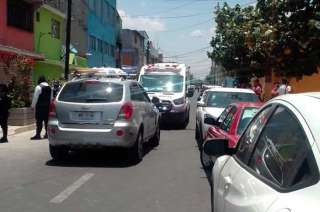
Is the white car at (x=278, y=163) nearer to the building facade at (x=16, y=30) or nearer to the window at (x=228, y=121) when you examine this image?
the window at (x=228, y=121)

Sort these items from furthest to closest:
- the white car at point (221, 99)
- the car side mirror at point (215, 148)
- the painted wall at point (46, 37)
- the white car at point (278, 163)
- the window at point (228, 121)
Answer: the painted wall at point (46, 37) < the white car at point (221, 99) < the window at point (228, 121) < the car side mirror at point (215, 148) < the white car at point (278, 163)

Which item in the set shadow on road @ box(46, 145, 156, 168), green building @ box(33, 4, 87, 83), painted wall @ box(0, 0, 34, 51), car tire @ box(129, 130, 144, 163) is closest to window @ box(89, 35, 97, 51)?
green building @ box(33, 4, 87, 83)

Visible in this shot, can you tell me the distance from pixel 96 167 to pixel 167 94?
10195 millimetres

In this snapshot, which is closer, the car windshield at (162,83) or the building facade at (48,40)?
the car windshield at (162,83)

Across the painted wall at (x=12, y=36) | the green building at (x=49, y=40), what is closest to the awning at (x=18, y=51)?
the painted wall at (x=12, y=36)

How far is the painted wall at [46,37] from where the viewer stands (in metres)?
31.3

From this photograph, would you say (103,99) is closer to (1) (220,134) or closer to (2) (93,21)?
(1) (220,134)

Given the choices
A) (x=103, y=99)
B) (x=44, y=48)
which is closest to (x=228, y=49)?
(x=44, y=48)

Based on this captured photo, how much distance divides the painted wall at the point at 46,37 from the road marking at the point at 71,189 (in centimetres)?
2225

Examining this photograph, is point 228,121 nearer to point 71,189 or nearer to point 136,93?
point 71,189

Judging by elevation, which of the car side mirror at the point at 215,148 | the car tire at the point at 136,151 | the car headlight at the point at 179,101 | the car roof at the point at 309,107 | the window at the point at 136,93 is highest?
the car roof at the point at 309,107

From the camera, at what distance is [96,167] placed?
1089cm

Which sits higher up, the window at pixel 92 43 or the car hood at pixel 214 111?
the window at pixel 92 43

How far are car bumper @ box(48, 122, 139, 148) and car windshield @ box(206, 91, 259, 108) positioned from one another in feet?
12.9
